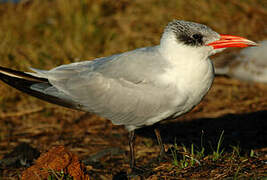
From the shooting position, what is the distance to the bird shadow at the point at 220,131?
13.8ft

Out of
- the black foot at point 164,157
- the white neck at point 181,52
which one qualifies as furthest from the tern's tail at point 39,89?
the white neck at point 181,52

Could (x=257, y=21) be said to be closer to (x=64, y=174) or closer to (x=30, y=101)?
(x=30, y=101)

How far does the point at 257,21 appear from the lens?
6.86m

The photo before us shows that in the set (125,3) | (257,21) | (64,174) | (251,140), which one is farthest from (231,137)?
(125,3)

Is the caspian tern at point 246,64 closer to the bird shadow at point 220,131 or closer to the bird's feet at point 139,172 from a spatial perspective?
the bird shadow at point 220,131

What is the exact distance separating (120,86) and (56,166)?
0.88 meters

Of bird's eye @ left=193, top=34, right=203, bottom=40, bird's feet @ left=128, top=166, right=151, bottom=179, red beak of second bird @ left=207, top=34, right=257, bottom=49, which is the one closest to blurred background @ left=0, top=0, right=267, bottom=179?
bird's feet @ left=128, top=166, right=151, bottom=179

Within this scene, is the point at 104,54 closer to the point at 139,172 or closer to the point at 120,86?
the point at 120,86

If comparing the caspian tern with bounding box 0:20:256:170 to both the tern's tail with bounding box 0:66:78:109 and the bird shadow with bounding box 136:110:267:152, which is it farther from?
the bird shadow with bounding box 136:110:267:152

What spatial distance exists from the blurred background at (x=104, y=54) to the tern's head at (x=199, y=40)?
1.23 m

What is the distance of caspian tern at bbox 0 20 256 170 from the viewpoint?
124 inches

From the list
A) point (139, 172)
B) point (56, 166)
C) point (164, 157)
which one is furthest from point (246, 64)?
point (56, 166)

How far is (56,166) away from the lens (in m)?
2.96

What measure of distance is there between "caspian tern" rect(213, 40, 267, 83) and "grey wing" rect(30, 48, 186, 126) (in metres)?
2.37
